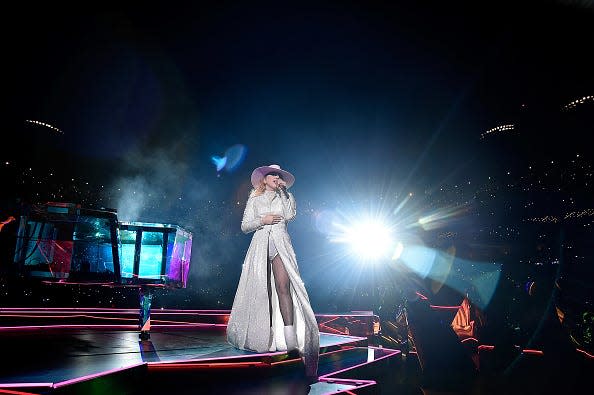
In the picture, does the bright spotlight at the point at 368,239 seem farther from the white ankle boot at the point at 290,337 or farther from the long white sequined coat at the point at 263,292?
the white ankle boot at the point at 290,337

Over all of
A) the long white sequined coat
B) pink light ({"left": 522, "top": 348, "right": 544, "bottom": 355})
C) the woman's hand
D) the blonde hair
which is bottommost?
pink light ({"left": 522, "top": 348, "right": 544, "bottom": 355})

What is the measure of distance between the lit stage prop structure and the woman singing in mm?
956

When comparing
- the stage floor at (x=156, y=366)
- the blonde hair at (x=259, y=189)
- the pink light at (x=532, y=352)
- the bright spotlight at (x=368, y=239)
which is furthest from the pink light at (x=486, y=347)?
the bright spotlight at (x=368, y=239)

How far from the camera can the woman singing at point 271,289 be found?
2939 mm

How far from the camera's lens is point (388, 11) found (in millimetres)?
5230

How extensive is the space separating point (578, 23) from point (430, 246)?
14.1ft

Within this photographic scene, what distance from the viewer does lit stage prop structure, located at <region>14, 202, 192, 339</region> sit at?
3588mm

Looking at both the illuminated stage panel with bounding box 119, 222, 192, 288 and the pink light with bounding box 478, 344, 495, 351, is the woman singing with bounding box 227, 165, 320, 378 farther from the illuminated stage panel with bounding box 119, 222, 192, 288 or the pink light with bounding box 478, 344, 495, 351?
the pink light with bounding box 478, 344, 495, 351

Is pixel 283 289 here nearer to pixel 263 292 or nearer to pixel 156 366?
pixel 263 292

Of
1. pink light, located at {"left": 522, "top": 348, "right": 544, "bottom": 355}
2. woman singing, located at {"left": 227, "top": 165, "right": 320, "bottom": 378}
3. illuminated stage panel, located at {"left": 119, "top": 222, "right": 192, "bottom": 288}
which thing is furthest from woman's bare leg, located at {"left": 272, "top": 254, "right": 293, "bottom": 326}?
pink light, located at {"left": 522, "top": 348, "right": 544, "bottom": 355}

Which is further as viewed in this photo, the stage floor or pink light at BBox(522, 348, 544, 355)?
pink light at BBox(522, 348, 544, 355)

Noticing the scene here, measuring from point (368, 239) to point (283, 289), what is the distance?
5861 millimetres

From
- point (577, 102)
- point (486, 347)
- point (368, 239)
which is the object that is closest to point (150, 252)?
point (486, 347)

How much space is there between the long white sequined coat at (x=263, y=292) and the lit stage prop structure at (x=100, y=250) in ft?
3.04
